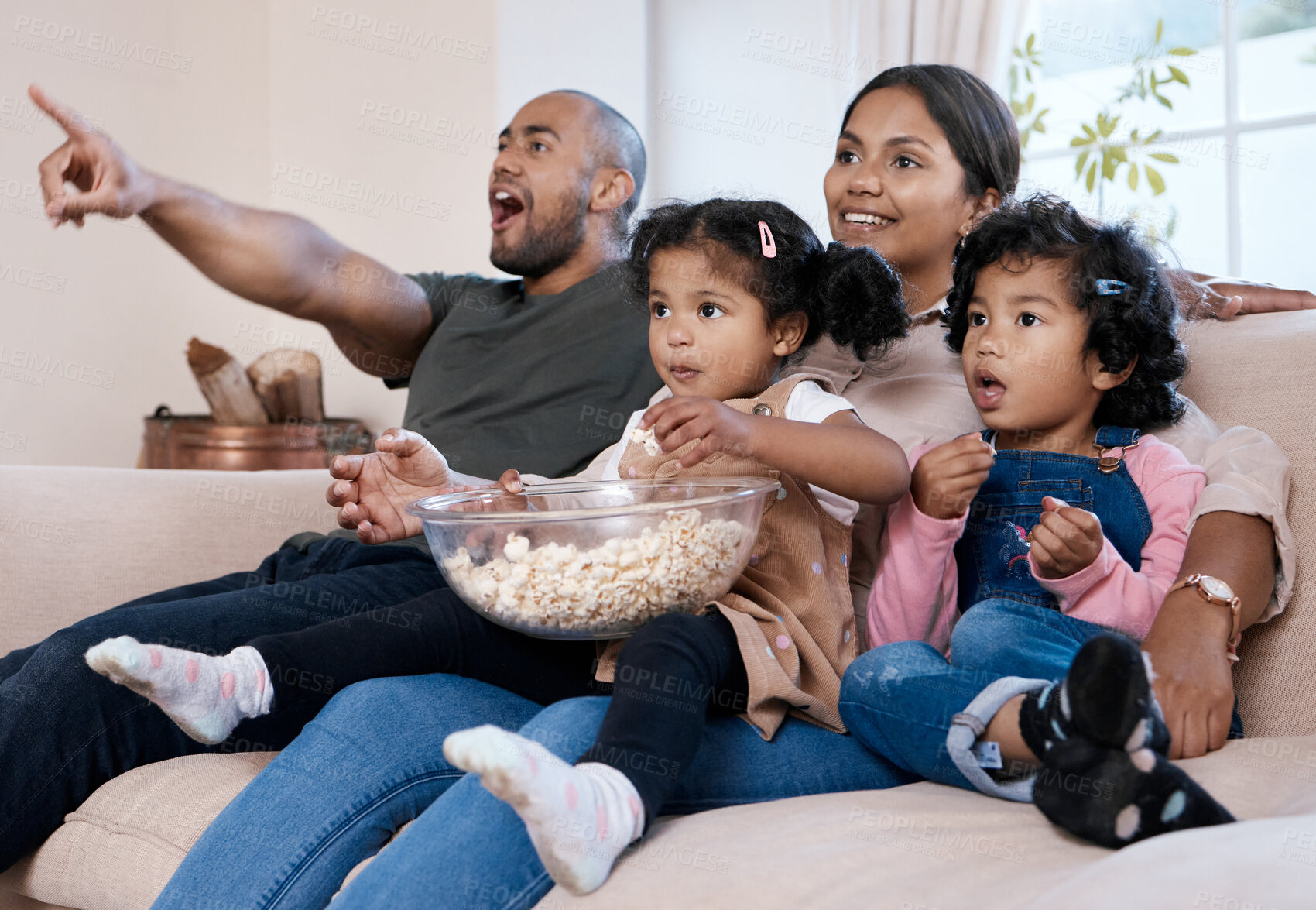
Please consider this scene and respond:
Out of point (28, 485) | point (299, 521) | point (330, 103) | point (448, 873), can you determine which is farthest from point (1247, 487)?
point (330, 103)

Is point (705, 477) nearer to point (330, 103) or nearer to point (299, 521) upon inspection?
point (299, 521)

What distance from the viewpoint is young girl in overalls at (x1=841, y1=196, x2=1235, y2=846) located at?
911 mm

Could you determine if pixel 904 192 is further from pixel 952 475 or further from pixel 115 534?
pixel 115 534

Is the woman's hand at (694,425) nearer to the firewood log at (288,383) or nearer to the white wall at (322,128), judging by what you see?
the white wall at (322,128)

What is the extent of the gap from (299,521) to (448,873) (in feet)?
3.26

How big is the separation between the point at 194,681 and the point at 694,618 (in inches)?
16.9

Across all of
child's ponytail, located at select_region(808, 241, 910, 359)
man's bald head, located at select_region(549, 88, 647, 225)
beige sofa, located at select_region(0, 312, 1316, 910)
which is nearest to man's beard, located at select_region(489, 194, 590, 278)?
man's bald head, located at select_region(549, 88, 647, 225)

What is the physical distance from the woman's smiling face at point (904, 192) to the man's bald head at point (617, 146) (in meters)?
0.57

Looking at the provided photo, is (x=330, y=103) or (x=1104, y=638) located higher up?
(x=330, y=103)

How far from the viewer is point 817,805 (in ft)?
2.83

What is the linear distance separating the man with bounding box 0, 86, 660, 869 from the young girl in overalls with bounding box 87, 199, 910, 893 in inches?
5.6

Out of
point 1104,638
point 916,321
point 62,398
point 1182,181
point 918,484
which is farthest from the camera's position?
point 62,398

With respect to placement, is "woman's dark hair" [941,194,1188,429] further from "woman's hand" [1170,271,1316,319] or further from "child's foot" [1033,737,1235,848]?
"child's foot" [1033,737,1235,848]

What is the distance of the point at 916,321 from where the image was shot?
139 centimetres
